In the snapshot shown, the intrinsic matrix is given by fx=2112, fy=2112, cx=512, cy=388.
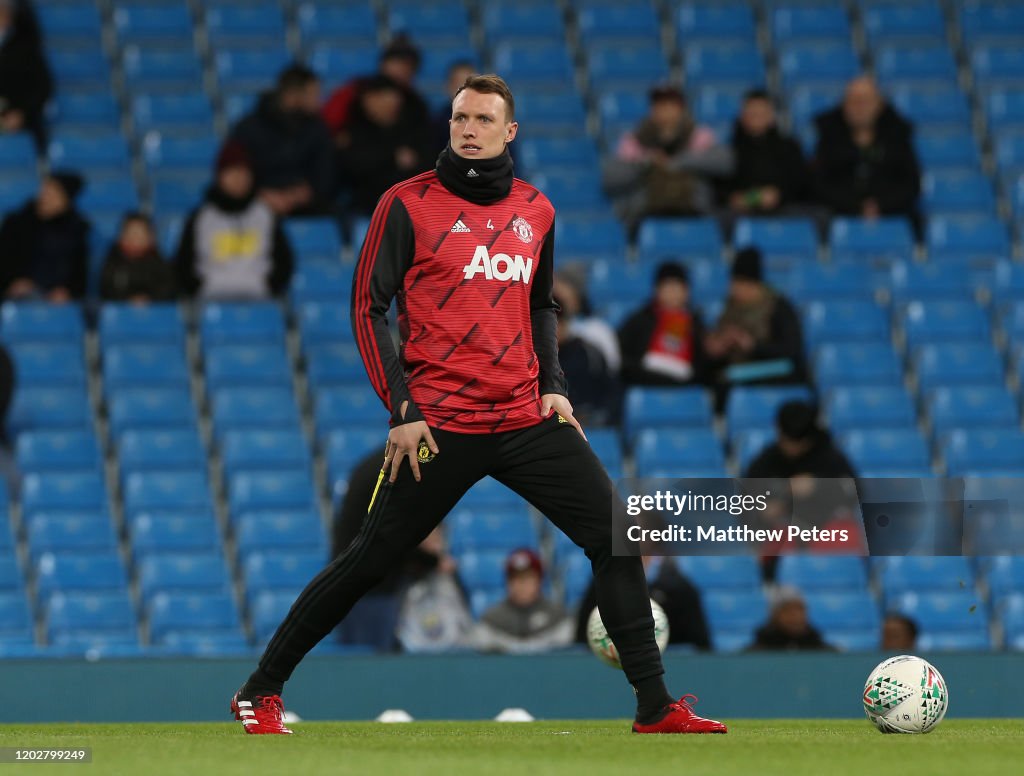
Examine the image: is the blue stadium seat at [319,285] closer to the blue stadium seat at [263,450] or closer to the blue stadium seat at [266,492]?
the blue stadium seat at [263,450]

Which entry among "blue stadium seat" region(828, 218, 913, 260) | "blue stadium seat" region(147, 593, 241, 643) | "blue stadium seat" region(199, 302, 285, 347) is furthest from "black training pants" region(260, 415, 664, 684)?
"blue stadium seat" region(828, 218, 913, 260)

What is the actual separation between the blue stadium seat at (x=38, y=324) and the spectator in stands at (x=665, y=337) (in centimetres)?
363

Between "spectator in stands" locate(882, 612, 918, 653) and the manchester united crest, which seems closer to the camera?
the manchester united crest

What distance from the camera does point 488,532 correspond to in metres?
13.2

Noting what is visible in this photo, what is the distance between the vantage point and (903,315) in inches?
583

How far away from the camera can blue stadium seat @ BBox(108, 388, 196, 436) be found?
13.6 meters

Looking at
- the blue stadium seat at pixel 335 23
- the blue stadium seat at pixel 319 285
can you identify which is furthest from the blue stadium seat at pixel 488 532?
the blue stadium seat at pixel 335 23

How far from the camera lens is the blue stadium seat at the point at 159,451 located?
13.4 m

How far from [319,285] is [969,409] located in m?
4.50

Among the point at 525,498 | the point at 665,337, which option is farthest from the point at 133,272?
the point at 525,498

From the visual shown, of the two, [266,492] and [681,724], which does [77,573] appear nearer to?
[266,492]

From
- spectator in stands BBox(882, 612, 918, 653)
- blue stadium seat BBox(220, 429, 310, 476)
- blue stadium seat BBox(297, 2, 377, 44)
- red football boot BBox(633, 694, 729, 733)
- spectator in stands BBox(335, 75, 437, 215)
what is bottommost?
spectator in stands BBox(882, 612, 918, 653)

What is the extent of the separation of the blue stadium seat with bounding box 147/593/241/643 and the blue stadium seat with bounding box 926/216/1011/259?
20.0 feet

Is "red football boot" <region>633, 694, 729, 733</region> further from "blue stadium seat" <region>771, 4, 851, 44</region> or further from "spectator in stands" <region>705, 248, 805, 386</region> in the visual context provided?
"blue stadium seat" <region>771, 4, 851, 44</region>
